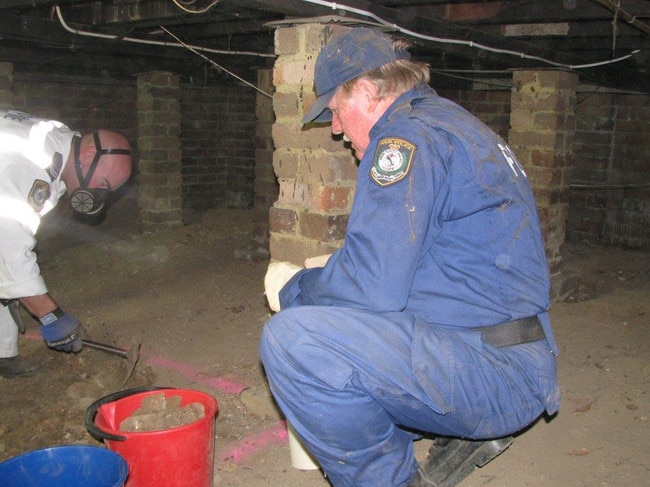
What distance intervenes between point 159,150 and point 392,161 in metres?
→ 6.18

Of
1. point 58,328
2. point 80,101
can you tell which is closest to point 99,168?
point 58,328

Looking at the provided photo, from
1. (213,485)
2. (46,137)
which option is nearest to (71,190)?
(46,137)

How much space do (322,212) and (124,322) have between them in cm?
241

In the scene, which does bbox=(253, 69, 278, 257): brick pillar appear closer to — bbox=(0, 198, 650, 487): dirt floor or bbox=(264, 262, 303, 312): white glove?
bbox=(0, 198, 650, 487): dirt floor

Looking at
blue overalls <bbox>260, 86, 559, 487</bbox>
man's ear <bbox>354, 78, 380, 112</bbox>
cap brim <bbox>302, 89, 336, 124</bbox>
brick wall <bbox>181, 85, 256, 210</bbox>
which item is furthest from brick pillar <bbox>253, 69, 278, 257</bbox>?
blue overalls <bbox>260, 86, 559, 487</bbox>

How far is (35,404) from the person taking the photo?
134 inches

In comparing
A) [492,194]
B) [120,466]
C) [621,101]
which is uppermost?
[621,101]

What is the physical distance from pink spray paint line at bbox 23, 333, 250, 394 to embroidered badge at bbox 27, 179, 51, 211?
1.27 m

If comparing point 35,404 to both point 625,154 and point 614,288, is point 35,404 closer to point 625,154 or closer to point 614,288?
point 614,288

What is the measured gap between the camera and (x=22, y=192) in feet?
9.68

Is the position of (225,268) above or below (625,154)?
below

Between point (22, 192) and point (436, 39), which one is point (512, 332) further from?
point (436, 39)

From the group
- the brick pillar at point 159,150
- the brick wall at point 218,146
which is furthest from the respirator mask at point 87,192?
the brick wall at point 218,146

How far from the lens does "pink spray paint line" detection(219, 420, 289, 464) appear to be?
109 inches
